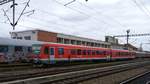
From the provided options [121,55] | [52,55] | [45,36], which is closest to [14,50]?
[52,55]

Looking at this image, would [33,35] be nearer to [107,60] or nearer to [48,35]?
[48,35]

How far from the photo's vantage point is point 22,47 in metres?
33.2

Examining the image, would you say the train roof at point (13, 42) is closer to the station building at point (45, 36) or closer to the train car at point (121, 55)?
the train car at point (121, 55)

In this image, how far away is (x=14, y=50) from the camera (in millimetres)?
31688

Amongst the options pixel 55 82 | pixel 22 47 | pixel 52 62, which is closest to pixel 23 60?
pixel 22 47

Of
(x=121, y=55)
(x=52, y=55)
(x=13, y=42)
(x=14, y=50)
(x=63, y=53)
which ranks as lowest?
(x=121, y=55)

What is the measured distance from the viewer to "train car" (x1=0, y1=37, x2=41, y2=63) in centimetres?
2933

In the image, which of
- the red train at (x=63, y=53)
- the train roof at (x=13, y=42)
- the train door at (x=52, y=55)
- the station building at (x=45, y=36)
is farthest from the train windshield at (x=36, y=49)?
the station building at (x=45, y=36)

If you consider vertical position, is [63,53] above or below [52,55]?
above

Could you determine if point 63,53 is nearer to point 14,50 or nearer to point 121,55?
point 14,50

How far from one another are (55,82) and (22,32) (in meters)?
50.6

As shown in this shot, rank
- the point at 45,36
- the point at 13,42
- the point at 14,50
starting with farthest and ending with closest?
the point at 45,36 → the point at 14,50 → the point at 13,42

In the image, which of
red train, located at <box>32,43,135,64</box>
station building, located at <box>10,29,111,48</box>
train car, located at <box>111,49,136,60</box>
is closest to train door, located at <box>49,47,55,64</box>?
red train, located at <box>32,43,135,64</box>

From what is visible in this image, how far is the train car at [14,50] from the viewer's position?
29.3m
